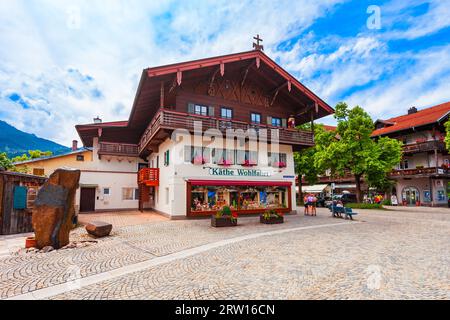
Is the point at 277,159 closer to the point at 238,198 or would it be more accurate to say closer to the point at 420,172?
the point at 238,198

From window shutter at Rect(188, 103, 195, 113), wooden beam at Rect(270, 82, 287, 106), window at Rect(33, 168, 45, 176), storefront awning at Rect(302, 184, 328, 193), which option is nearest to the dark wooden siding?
window shutter at Rect(188, 103, 195, 113)

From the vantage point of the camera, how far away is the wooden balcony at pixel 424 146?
105ft

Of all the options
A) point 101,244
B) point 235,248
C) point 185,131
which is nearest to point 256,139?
point 185,131

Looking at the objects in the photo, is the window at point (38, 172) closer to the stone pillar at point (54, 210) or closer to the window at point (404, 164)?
the stone pillar at point (54, 210)

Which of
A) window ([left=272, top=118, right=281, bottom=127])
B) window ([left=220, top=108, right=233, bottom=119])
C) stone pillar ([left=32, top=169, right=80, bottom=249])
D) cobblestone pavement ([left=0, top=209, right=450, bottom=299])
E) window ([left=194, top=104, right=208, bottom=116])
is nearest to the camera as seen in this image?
cobblestone pavement ([left=0, top=209, right=450, bottom=299])

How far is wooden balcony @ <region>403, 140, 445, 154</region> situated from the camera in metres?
31.9

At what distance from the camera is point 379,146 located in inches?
1109

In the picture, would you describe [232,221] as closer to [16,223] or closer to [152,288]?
[152,288]

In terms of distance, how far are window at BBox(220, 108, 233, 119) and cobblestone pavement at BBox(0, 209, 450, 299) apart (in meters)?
11.0

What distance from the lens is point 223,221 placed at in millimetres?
14070

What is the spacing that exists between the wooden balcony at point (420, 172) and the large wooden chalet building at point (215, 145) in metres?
19.5

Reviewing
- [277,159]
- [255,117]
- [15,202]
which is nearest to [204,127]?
[255,117]

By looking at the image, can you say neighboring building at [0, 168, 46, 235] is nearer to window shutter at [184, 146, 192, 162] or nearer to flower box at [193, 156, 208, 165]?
window shutter at [184, 146, 192, 162]

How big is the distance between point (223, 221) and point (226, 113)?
8898 millimetres
